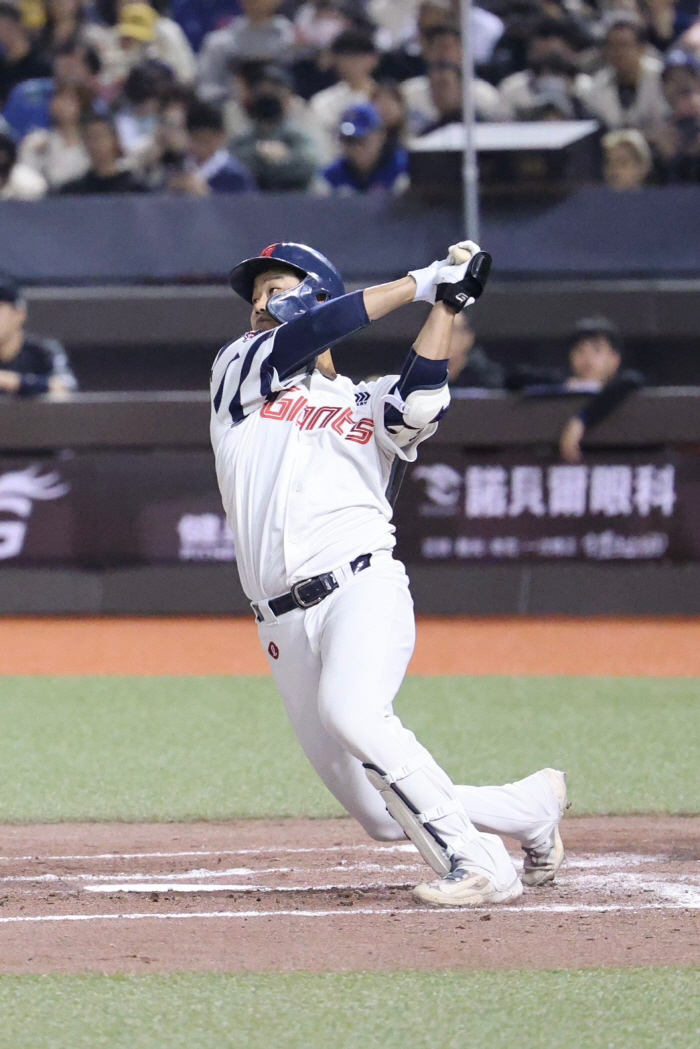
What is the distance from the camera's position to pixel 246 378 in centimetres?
400

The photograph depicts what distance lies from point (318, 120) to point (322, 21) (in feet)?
4.97

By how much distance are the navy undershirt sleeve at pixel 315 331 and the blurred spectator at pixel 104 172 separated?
783 cm

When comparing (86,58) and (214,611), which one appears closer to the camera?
(214,611)

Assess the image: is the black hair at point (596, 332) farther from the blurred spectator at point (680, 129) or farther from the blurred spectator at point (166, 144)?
the blurred spectator at point (166, 144)

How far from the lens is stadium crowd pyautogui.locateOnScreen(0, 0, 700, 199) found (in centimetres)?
1135

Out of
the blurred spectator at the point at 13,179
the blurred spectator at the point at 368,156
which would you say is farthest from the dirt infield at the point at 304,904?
the blurred spectator at the point at 13,179

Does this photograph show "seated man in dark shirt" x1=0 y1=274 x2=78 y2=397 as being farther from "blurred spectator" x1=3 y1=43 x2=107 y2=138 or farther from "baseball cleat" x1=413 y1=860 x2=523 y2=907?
"baseball cleat" x1=413 y1=860 x2=523 y2=907

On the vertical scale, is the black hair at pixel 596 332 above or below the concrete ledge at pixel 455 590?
above

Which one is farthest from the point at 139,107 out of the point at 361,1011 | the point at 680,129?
the point at 361,1011

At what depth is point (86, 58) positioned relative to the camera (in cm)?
1246

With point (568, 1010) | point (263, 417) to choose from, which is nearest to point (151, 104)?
point (263, 417)

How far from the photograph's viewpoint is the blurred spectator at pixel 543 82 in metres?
11.5

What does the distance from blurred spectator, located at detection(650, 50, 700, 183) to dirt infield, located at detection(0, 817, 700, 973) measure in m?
7.07

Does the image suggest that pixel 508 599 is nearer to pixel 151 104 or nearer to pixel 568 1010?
pixel 151 104
